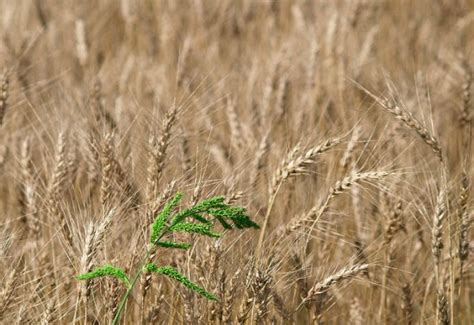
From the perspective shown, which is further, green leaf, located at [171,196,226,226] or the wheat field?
the wheat field

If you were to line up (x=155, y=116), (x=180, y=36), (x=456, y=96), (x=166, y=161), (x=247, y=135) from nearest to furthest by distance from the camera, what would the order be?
1. (x=166, y=161)
2. (x=155, y=116)
3. (x=247, y=135)
4. (x=456, y=96)
5. (x=180, y=36)

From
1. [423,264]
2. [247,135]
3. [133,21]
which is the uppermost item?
[133,21]

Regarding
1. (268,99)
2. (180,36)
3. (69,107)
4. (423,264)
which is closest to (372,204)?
(423,264)

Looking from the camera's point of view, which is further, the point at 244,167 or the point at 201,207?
the point at 244,167

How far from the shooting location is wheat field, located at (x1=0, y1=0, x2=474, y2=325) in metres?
2.04

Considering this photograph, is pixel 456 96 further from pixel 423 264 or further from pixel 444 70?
pixel 423 264

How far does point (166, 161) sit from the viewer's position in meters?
2.24

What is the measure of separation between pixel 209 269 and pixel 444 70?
7.58 ft

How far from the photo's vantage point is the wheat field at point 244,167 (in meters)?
2.04

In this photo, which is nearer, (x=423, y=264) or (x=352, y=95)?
(x=423, y=264)

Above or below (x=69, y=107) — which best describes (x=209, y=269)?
below

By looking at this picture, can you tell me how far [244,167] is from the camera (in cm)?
256

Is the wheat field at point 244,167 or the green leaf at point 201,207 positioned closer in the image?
the green leaf at point 201,207

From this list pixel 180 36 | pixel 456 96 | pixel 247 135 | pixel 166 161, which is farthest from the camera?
pixel 180 36
